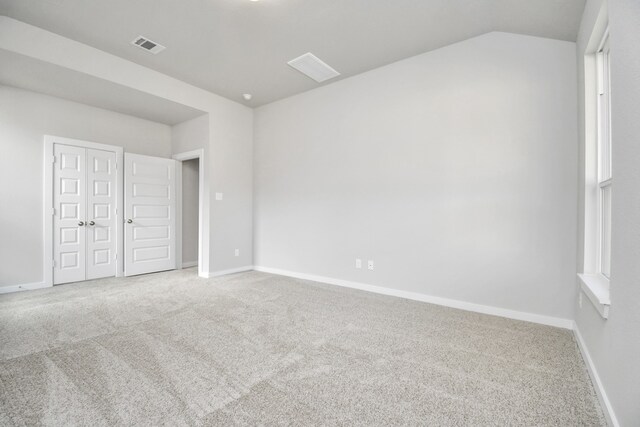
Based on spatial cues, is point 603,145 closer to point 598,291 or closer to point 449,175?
point 598,291

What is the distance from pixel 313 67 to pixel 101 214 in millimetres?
4046

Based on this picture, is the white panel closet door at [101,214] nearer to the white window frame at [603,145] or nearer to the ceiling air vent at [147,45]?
the ceiling air vent at [147,45]

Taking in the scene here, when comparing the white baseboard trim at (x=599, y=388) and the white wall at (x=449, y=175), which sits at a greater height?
the white wall at (x=449, y=175)

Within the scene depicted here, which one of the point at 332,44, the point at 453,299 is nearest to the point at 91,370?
the point at 453,299

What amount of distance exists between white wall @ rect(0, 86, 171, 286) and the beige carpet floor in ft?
2.55

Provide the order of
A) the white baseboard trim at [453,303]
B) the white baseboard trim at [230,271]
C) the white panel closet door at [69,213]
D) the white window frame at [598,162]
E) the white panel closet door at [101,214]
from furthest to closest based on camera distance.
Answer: the white baseboard trim at [230,271], the white panel closet door at [101,214], the white panel closet door at [69,213], the white baseboard trim at [453,303], the white window frame at [598,162]

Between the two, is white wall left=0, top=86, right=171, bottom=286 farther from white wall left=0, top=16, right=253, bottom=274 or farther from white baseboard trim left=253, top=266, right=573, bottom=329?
white baseboard trim left=253, top=266, right=573, bottom=329

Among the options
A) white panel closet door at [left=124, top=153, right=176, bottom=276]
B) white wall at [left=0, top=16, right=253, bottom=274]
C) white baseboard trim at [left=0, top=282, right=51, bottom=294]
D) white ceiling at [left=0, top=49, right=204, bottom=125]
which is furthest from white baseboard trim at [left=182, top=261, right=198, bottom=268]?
white ceiling at [left=0, top=49, right=204, bottom=125]

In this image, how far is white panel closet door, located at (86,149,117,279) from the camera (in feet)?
14.6

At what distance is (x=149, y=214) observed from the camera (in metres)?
5.05

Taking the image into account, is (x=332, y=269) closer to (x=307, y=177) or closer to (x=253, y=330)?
(x=307, y=177)

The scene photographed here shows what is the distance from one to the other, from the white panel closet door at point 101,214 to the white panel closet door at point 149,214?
0.19 m

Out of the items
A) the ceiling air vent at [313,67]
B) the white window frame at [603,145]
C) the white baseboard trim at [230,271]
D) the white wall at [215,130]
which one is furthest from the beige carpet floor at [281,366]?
the ceiling air vent at [313,67]

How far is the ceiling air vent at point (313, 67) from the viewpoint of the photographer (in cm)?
362
